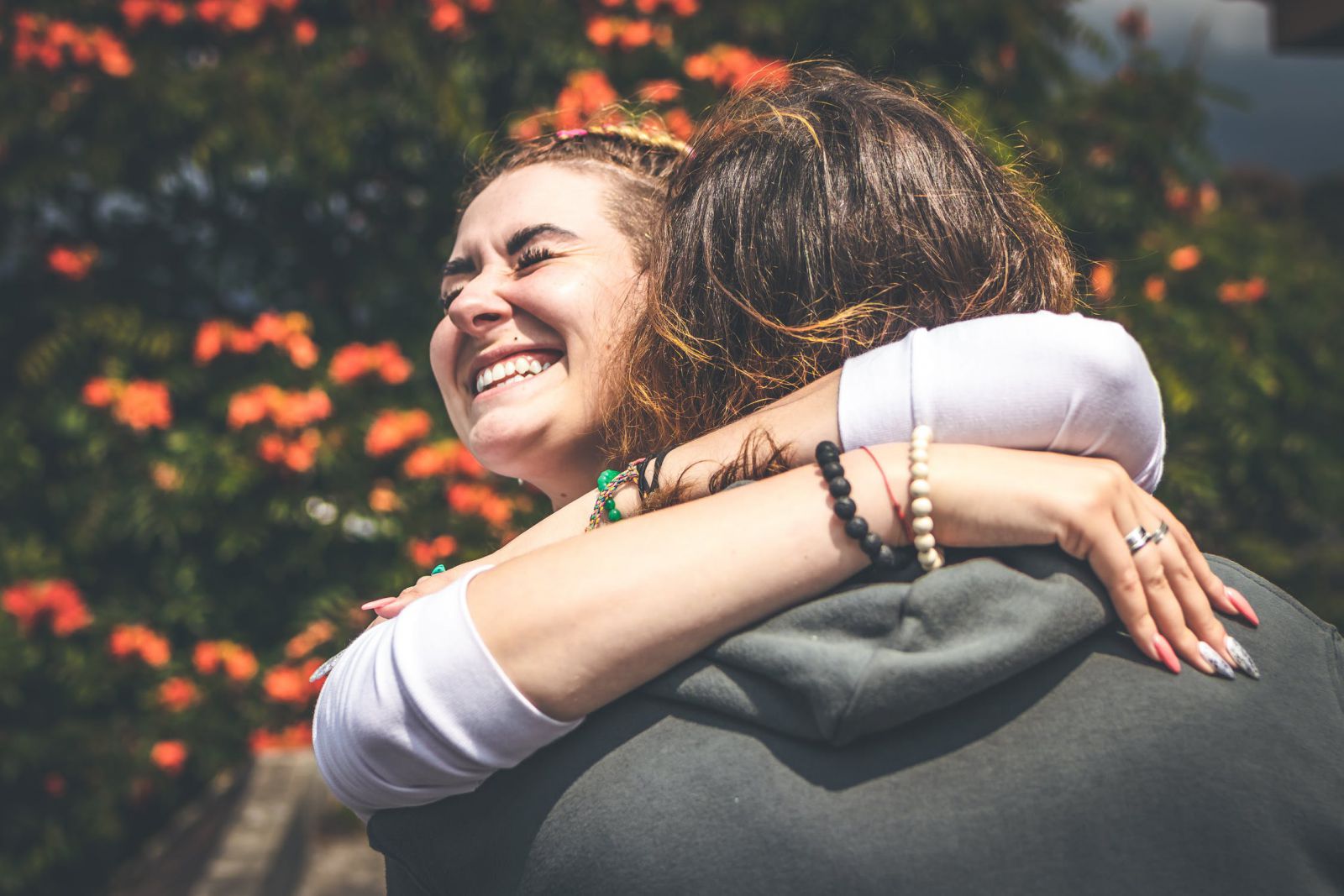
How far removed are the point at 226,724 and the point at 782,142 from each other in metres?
3.46

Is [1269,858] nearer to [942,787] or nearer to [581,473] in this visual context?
[942,787]

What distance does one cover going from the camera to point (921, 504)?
981mm

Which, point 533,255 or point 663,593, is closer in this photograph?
point 663,593

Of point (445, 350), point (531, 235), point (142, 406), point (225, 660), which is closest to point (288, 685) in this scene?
point (225, 660)

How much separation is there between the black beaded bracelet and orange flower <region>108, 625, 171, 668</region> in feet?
11.7

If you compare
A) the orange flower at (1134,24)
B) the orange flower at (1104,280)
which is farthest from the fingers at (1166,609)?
the orange flower at (1134,24)

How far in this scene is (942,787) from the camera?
91 cm

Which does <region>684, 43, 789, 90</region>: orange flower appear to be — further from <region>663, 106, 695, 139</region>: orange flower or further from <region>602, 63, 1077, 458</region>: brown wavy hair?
<region>602, 63, 1077, 458</region>: brown wavy hair

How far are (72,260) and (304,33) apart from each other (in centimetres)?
125

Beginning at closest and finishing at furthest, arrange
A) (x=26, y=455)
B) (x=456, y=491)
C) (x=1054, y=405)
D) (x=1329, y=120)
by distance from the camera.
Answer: (x=1054, y=405) < (x=456, y=491) < (x=26, y=455) < (x=1329, y=120)

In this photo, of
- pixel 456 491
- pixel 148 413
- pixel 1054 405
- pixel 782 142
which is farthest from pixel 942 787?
pixel 148 413

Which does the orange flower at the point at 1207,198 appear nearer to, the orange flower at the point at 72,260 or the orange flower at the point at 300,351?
the orange flower at the point at 300,351

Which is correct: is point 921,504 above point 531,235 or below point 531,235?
below

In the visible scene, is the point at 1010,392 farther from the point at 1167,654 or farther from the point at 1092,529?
the point at 1167,654
